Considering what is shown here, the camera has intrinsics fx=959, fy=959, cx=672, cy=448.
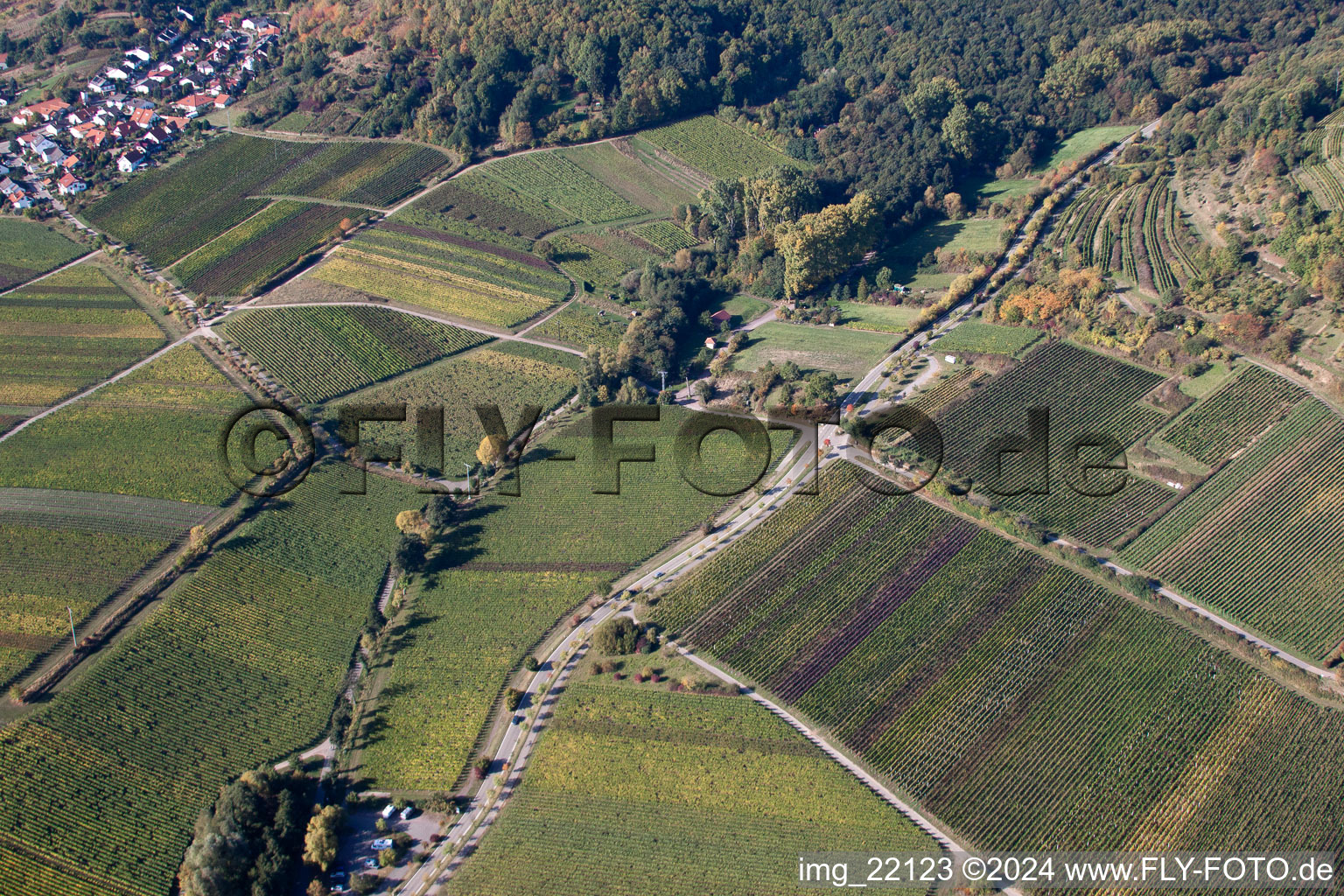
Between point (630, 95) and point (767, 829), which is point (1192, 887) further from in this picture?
point (630, 95)

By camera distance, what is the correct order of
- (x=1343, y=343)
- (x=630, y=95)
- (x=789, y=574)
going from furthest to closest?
(x=630, y=95), (x=1343, y=343), (x=789, y=574)

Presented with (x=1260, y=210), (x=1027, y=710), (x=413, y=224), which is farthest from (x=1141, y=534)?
(x=413, y=224)

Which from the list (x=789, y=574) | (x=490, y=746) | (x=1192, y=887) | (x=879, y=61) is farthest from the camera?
(x=879, y=61)

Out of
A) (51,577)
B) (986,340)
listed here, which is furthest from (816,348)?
(51,577)

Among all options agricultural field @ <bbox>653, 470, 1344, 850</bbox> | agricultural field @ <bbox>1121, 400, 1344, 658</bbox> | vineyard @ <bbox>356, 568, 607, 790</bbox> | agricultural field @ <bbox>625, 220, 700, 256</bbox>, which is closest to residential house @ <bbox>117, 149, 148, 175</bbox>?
agricultural field @ <bbox>625, 220, 700, 256</bbox>

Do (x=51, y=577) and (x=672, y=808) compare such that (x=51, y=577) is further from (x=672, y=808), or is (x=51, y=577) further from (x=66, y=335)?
(x=672, y=808)

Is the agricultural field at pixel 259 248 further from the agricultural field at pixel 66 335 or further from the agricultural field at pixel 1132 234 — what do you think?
the agricultural field at pixel 1132 234
